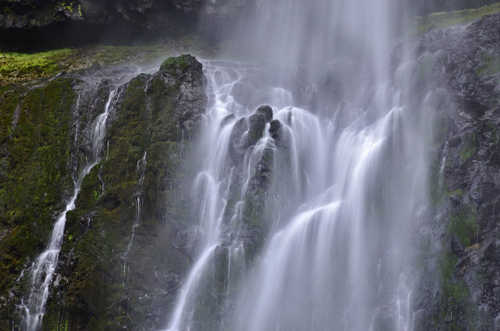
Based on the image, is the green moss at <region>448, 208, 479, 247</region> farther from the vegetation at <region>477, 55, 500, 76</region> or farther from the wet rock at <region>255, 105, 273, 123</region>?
the wet rock at <region>255, 105, 273, 123</region>

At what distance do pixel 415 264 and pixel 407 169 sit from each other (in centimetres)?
267

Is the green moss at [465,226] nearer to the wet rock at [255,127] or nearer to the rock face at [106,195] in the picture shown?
the wet rock at [255,127]

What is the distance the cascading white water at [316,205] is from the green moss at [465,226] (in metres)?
1.05

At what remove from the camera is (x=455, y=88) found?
12.5 metres

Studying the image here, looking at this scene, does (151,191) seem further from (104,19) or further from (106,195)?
(104,19)

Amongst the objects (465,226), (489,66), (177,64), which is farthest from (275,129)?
(489,66)

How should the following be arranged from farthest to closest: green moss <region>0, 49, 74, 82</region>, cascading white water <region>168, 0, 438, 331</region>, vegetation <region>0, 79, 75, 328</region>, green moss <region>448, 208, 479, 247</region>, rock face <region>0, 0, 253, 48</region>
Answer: rock face <region>0, 0, 253, 48</region>
green moss <region>0, 49, 74, 82</region>
vegetation <region>0, 79, 75, 328</region>
cascading white water <region>168, 0, 438, 331</region>
green moss <region>448, 208, 479, 247</region>

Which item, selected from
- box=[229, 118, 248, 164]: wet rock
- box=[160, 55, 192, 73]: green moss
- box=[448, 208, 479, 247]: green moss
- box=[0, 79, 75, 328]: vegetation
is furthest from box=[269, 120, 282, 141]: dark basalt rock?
box=[0, 79, 75, 328]: vegetation

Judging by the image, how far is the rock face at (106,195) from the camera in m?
12.1

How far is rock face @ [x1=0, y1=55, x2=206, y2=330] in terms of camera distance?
12102mm

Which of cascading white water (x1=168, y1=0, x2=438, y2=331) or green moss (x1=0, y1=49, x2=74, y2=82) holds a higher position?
green moss (x1=0, y1=49, x2=74, y2=82)

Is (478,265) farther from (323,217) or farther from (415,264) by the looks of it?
(323,217)

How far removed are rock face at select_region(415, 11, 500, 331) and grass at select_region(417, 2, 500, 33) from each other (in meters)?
4.73

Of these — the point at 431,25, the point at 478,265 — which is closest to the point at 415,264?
the point at 478,265
